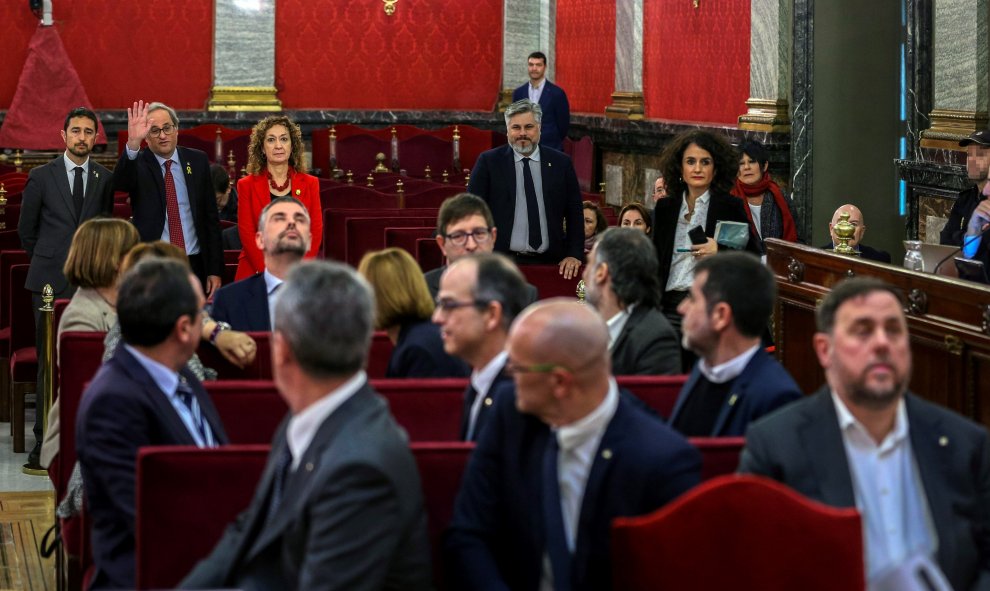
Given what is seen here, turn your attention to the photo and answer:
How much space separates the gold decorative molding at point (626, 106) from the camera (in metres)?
11.7

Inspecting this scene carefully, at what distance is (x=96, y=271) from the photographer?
4.49 meters

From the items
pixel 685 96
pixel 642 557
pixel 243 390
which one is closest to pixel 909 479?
pixel 642 557

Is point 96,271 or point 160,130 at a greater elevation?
point 160,130

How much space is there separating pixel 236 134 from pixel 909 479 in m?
10.5

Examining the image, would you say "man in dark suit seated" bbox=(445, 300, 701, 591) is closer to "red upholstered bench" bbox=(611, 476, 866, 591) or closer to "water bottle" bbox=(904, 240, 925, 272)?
"red upholstered bench" bbox=(611, 476, 866, 591)

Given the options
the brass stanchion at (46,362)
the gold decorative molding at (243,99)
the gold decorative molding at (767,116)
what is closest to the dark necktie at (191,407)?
the brass stanchion at (46,362)

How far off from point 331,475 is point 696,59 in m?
8.90

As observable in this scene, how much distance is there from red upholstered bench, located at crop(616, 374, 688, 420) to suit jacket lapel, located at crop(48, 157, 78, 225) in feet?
12.0

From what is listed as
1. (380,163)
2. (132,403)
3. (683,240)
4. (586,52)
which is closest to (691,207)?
(683,240)

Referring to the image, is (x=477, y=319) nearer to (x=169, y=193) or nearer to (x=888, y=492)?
(x=888, y=492)

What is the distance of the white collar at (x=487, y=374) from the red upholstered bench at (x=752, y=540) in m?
0.89

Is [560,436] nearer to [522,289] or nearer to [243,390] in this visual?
[522,289]

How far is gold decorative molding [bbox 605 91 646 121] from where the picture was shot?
38.4 ft

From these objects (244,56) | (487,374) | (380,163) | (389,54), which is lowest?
(487,374)
